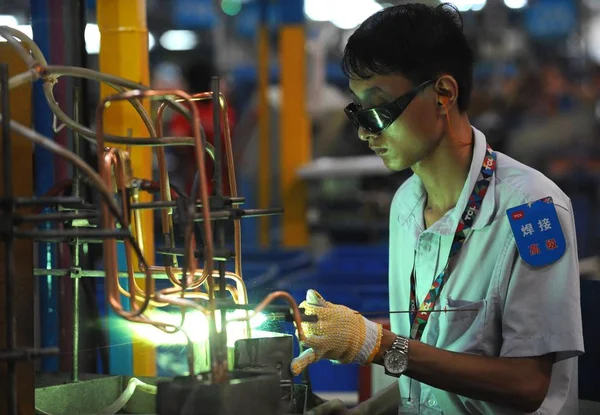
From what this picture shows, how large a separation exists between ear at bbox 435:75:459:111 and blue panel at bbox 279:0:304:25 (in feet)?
18.7

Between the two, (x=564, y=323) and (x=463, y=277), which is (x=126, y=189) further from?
(x=564, y=323)

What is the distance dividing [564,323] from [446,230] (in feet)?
1.45

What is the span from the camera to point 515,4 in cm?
1295

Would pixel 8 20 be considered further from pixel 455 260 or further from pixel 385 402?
pixel 385 402

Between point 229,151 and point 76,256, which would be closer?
point 229,151

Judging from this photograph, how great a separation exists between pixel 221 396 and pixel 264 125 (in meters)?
8.04

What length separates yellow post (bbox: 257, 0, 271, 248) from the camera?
29.8 feet

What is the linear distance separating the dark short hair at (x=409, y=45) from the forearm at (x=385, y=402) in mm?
972

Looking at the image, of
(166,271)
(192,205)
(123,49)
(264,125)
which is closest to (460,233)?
(166,271)

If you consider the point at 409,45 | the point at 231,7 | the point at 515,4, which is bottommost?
the point at 409,45

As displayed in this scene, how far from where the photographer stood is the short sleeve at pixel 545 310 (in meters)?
2.27

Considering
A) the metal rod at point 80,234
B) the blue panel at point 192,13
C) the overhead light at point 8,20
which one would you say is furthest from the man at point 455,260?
the blue panel at point 192,13

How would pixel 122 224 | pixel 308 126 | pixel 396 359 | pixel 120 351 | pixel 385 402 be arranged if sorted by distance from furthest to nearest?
pixel 308 126 → pixel 385 402 → pixel 120 351 → pixel 396 359 → pixel 122 224

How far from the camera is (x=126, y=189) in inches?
73.6
